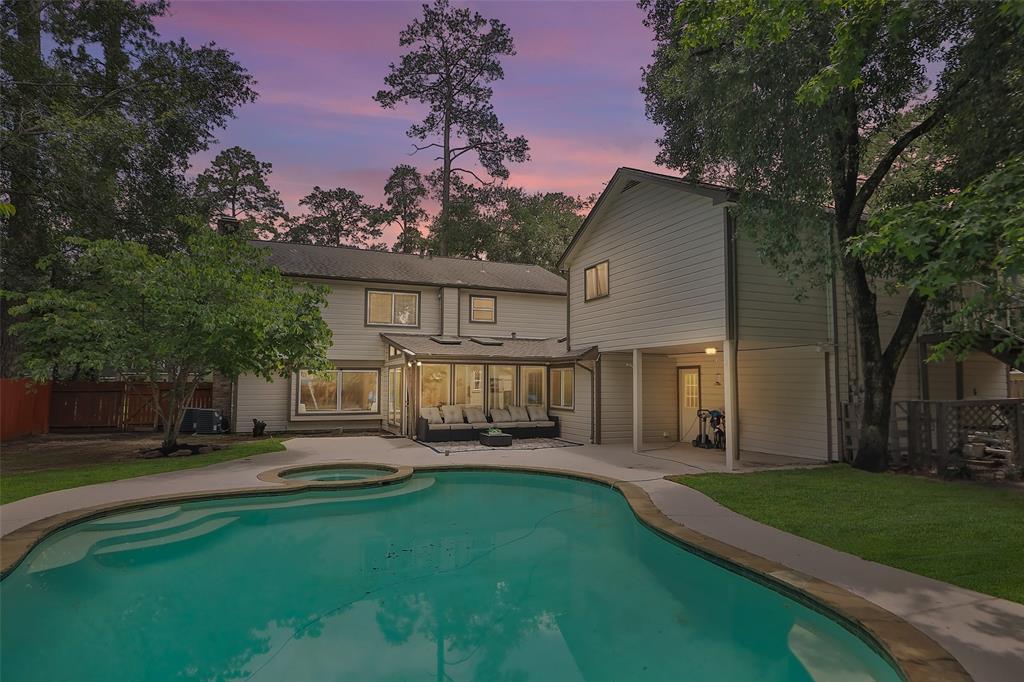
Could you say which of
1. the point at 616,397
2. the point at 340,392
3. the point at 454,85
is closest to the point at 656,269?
the point at 616,397

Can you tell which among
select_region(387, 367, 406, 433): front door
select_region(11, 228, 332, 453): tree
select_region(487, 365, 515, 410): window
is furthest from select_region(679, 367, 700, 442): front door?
select_region(11, 228, 332, 453): tree

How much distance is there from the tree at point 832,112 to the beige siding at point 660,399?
488cm

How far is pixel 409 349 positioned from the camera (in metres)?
15.7

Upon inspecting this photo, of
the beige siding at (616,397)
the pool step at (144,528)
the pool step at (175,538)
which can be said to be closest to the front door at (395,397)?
the beige siding at (616,397)

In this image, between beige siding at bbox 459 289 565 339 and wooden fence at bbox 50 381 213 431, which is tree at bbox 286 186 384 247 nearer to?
beige siding at bbox 459 289 565 339

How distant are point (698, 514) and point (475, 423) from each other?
978 centimetres

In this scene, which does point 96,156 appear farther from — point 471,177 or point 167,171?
point 471,177

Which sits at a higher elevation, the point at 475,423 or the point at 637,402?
the point at 637,402

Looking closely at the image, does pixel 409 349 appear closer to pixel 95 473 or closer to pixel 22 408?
pixel 95 473

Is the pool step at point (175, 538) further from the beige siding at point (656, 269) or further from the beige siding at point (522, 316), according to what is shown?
the beige siding at point (522, 316)

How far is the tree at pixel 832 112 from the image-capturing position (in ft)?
26.8

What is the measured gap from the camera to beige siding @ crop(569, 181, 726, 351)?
11094 millimetres

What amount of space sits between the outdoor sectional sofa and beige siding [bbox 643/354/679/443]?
298cm

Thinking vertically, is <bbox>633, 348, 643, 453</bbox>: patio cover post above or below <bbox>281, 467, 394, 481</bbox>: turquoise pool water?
above
